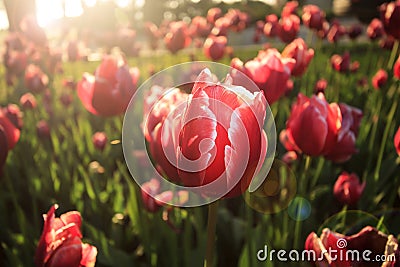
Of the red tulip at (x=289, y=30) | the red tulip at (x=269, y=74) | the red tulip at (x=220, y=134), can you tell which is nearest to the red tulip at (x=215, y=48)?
the red tulip at (x=289, y=30)

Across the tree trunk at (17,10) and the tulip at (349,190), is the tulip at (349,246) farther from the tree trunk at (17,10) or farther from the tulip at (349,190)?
the tree trunk at (17,10)

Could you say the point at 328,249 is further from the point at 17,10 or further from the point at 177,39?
the point at 17,10

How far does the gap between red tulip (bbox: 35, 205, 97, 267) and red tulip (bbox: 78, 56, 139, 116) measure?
0.90 metres

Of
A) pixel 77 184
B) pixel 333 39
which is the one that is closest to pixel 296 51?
pixel 77 184

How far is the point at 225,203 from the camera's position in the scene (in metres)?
2.27

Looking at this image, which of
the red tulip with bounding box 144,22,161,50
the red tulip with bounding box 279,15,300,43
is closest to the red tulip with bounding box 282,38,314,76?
the red tulip with bounding box 279,15,300,43

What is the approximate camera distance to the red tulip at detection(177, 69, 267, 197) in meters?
0.84

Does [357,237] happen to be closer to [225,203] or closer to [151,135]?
[151,135]

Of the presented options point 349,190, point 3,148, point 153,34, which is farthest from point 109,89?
point 153,34

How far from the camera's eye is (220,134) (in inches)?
34.2

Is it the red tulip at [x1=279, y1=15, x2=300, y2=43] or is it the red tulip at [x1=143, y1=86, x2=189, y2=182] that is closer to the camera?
the red tulip at [x1=143, y1=86, x2=189, y2=182]

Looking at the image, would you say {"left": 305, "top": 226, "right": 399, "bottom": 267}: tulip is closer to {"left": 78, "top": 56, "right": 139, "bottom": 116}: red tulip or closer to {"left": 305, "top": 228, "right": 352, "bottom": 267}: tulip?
{"left": 305, "top": 228, "right": 352, "bottom": 267}: tulip

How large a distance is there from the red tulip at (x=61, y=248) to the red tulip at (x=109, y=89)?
0.90m

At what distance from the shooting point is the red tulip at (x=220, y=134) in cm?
84
